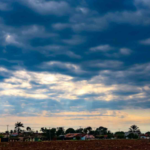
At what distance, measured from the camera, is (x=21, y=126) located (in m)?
158

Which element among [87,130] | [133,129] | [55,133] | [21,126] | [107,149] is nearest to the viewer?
[107,149]

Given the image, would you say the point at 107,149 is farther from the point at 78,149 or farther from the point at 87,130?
the point at 87,130

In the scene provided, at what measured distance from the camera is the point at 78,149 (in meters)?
26.6

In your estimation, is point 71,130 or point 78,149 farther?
point 71,130

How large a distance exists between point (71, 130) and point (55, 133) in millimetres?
54600

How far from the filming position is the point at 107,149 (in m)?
26.5

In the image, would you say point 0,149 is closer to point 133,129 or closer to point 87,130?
point 87,130

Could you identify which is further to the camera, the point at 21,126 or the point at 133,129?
the point at 133,129

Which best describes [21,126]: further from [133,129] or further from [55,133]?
[133,129]

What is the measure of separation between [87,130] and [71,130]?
16.5m

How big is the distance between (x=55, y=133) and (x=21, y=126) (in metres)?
32.1

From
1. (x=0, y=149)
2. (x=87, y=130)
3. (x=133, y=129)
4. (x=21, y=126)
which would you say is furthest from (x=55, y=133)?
(x=0, y=149)

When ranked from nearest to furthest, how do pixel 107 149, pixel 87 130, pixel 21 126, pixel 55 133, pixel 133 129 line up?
1. pixel 107 149
2. pixel 55 133
3. pixel 21 126
4. pixel 87 130
5. pixel 133 129

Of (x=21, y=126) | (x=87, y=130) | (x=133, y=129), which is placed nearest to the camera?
(x=21, y=126)
